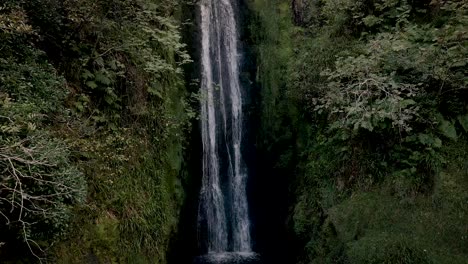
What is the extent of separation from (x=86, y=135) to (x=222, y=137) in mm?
6030

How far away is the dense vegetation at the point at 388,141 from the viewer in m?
6.86

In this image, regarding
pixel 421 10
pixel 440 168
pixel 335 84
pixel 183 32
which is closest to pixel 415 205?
pixel 440 168

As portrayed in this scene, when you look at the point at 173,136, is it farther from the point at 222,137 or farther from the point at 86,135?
the point at 86,135

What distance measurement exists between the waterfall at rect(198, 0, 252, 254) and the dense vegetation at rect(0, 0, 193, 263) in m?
1.79

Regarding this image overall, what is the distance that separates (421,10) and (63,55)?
24.4ft

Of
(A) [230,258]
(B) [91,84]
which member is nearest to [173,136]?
(B) [91,84]

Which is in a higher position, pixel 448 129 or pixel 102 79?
pixel 102 79

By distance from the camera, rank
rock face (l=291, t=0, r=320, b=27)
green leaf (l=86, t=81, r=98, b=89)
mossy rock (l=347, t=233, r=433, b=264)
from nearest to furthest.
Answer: mossy rock (l=347, t=233, r=433, b=264), green leaf (l=86, t=81, r=98, b=89), rock face (l=291, t=0, r=320, b=27)

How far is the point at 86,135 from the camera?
6.27 metres

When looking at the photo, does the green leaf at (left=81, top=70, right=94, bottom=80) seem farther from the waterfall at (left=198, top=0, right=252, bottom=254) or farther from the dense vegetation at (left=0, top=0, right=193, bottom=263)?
the waterfall at (left=198, top=0, right=252, bottom=254)

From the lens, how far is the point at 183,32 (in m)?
12.0

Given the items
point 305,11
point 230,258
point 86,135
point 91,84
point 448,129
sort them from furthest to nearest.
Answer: point 305,11
point 230,258
point 448,129
point 91,84
point 86,135

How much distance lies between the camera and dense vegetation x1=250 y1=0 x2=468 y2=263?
22.5 ft

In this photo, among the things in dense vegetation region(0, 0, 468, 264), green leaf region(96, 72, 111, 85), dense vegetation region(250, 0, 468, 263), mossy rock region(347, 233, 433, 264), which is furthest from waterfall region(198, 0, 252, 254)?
mossy rock region(347, 233, 433, 264)
